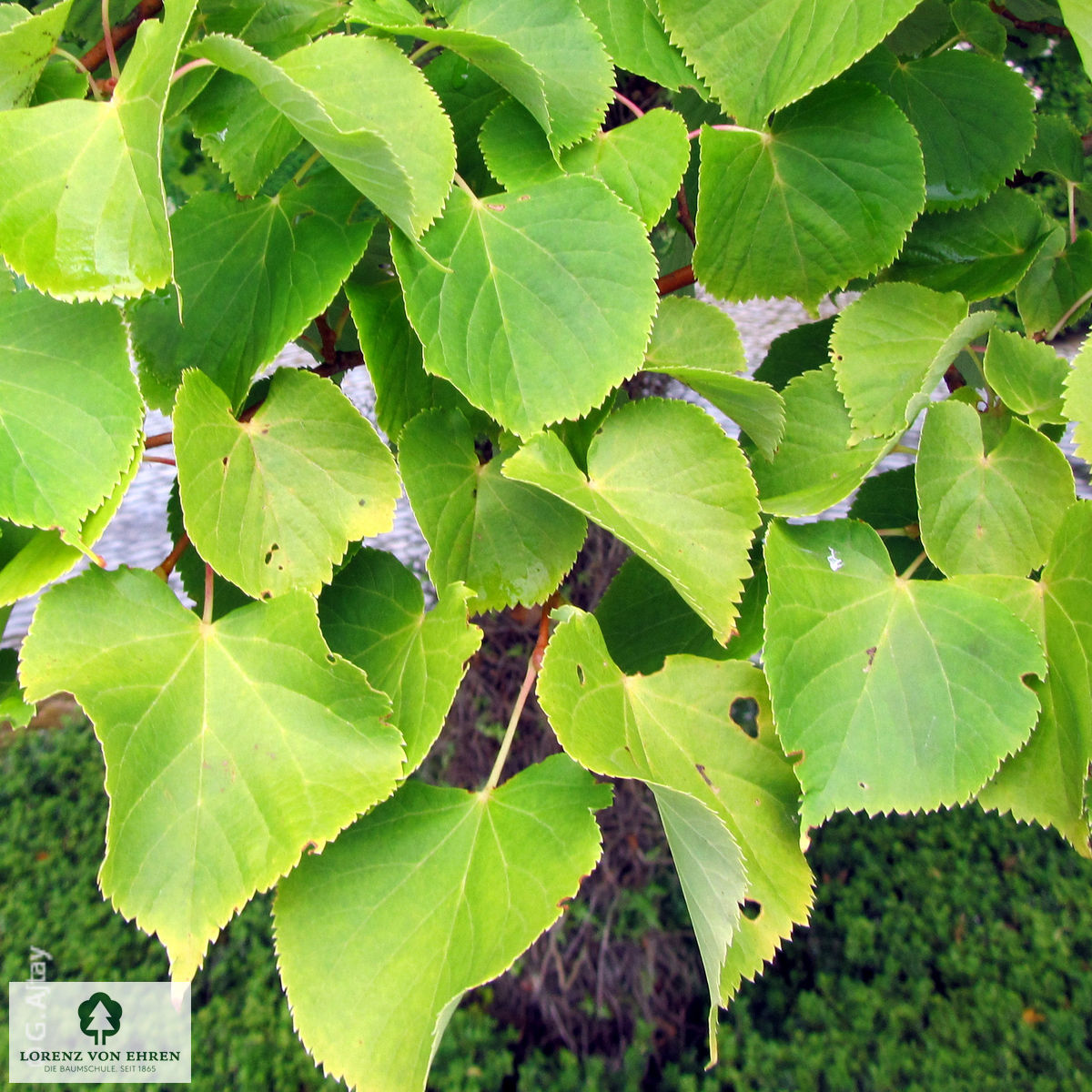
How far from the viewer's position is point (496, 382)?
0.45 metres

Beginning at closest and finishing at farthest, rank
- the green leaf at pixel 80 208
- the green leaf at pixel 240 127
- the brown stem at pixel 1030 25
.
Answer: the green leaf at pixel 80 208
the green leaf at pixel 240 127
the brown stem at pixel 1030 25

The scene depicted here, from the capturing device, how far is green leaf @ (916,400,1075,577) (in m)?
0.50

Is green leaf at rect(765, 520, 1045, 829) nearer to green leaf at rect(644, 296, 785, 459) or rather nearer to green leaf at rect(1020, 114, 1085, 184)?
green leaf at rect(644, 296, 785, 459)

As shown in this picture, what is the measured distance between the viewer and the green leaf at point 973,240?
0.58 m

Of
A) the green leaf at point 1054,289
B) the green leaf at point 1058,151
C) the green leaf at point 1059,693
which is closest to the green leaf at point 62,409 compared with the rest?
the green leaf at point 1059,693

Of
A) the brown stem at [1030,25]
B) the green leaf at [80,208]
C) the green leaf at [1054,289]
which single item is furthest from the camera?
the brown stem at [1030,25]

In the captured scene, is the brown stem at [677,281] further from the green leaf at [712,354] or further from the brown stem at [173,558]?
the brown stem at [173,558]

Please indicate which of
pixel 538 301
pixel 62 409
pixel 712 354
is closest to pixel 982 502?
pixel 712 354

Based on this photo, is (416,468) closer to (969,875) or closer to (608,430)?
(608,430)

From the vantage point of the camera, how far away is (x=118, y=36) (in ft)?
1.61

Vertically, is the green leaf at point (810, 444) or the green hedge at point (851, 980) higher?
the green leaf at point (810, 444)

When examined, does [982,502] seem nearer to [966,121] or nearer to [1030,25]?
[966,121]

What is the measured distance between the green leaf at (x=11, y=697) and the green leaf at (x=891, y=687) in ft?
1.28

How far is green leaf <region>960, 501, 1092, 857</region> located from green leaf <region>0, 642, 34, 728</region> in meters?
0.51
